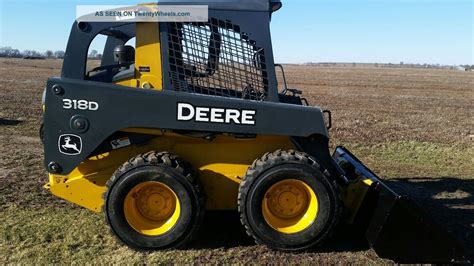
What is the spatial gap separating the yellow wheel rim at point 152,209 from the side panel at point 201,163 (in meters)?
0.41

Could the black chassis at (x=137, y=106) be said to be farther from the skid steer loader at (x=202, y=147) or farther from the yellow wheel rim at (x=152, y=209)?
the yellow wheel rim at (x=152, y=209)

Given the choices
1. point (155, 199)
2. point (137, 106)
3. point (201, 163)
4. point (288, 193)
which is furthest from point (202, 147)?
point (288, 193)

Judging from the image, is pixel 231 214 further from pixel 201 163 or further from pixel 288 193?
pixel 288 193

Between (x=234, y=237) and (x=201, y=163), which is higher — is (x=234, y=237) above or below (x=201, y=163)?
below

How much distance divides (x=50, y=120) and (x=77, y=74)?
50 cm

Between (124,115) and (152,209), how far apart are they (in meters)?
0.98

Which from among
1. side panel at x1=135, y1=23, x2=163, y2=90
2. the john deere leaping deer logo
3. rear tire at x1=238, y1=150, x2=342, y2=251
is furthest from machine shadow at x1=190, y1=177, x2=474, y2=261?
side panel at x1=135, y1=23, x2=163, y2=90

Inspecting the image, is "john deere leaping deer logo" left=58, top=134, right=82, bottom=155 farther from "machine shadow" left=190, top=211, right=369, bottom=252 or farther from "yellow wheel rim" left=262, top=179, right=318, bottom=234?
"yellow wheel rim" left=262, top=179, right=318, bottom=234

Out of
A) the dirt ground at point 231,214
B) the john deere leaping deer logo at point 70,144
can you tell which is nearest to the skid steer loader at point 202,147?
the john deere leaping deer logo at point 70,144

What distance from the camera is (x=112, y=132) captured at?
445 centimetres

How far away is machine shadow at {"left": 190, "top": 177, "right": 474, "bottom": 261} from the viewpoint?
484cm

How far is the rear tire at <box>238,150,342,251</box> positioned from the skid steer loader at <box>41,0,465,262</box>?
0.04 feet

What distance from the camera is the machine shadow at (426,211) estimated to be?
4.84 meters

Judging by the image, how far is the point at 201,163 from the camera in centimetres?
482
